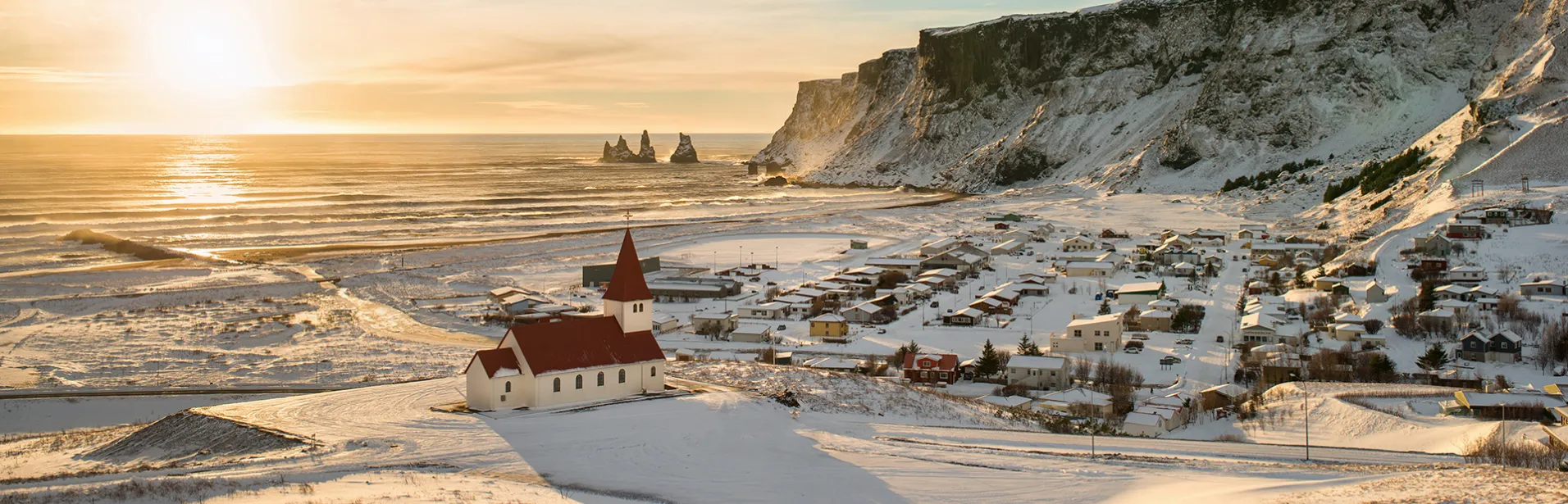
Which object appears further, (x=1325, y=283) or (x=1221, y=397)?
(x=1325, y=283)

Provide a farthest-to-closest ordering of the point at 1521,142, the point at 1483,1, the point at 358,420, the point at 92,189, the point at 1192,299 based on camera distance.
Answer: the point at 92,189 → the point at 1483,1 → the point at 1521,142 → the point at 1192,299 → the point at 358,420

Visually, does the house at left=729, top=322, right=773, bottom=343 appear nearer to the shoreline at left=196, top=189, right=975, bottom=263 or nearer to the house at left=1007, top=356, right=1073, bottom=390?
the house at left=1007, top=356, right=1073, bottom=390

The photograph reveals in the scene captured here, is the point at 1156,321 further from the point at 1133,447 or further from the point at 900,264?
the point at 1133,447

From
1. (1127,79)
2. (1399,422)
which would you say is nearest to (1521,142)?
(1399,422)

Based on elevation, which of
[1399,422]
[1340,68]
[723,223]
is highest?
[1340,68]

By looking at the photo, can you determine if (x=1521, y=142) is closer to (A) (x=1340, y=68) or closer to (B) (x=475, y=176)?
(A) (x=1340, y=68)

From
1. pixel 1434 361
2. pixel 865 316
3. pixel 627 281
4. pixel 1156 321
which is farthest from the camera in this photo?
pixel 865 316

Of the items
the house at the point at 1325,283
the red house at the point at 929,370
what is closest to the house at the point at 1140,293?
the house at the point at 1325,283

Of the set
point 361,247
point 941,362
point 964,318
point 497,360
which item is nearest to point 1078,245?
point 964,318
